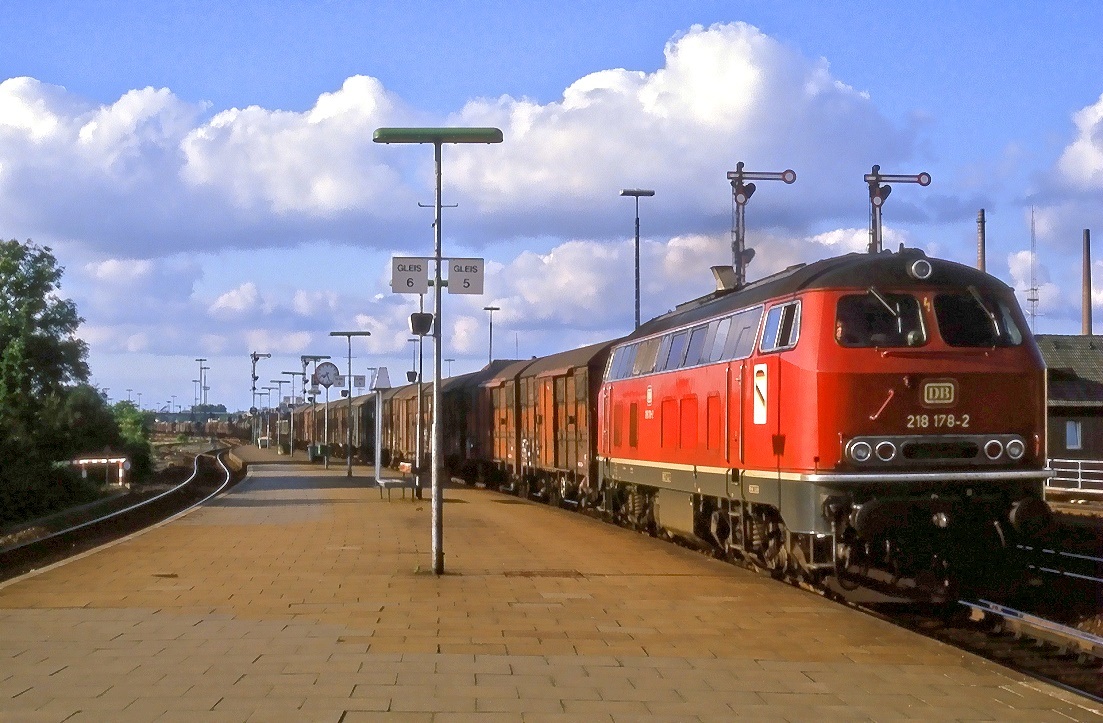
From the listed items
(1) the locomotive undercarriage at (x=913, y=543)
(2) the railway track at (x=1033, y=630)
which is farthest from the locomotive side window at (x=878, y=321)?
(2) the railway track at (x=1033, y=630)

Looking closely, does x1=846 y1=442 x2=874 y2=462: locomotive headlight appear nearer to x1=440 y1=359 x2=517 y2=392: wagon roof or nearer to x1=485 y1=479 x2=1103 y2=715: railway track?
x1=485 y1=479 x2=1103 y2=715: railway track

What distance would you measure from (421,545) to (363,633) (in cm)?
813

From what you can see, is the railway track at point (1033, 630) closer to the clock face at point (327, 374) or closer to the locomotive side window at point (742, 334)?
the locomotive side window at point (742, 334)

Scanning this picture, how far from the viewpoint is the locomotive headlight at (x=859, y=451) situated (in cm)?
1246

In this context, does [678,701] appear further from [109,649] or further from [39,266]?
[39,266]

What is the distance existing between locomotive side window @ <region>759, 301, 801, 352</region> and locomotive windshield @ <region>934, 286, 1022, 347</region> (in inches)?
53.4

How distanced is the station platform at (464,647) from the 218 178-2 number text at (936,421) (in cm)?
198

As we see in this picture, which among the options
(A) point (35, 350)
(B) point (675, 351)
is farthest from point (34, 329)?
(B) point (675, 351)

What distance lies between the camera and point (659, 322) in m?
20.5

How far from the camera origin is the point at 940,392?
12.6 meters

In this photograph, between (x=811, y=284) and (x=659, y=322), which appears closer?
(x=811, y=284)

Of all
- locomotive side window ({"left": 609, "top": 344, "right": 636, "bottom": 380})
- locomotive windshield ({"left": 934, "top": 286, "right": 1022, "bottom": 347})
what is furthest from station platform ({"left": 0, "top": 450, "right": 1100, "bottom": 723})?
locomotive side window ({"left": 609, "top": 344, "right": 636, "bottom": 380})

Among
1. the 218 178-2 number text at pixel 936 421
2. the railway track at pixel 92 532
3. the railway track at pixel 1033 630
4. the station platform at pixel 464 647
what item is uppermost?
the 218 178-2 number text at pixel 936 421

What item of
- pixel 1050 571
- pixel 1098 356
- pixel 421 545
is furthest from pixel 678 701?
pixel 1098 356
